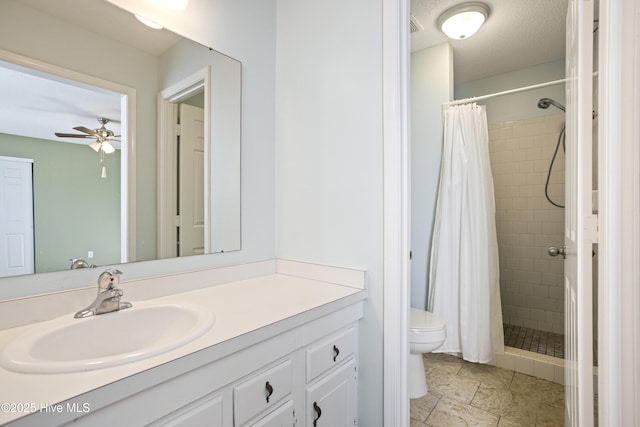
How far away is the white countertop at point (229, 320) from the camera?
22.6 inches

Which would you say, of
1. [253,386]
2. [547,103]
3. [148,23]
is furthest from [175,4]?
[547,103]

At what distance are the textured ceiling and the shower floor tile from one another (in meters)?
2.42

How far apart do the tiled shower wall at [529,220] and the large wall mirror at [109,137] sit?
105 inches

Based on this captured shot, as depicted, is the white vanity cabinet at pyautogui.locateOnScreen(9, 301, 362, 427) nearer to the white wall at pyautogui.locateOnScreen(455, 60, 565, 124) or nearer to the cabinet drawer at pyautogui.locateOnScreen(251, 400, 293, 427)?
the cabinet drawer at pyautogui.locateOnScreen(251, 400, 293, 427)

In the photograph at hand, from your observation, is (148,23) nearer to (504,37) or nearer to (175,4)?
(175,4)

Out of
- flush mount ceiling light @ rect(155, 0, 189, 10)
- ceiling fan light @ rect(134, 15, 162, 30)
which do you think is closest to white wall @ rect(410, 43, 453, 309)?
flush mount ceiling light @ rect(155, 0, 189, 10)

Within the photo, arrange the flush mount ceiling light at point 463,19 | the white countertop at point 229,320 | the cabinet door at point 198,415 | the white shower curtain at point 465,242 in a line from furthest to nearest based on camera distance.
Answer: the white shower curtain at point 465,242, the flush mount ceiling light at point 463,19, the cabinet door at point 198,415, the white countertop at point 229,320

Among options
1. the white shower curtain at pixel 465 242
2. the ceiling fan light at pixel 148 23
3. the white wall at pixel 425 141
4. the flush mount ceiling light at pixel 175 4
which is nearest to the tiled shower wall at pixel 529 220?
the white shower curtain at pixel 465 242

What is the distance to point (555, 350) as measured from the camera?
7.67 feet

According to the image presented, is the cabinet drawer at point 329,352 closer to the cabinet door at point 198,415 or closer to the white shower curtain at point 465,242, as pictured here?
the cabinet door at point 198,415

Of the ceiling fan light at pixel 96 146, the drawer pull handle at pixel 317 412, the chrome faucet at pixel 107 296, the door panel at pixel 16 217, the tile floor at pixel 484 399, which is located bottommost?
the tile floor at pixel 484 399

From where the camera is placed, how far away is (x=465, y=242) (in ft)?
7.47

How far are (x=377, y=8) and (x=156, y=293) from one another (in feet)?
4.97

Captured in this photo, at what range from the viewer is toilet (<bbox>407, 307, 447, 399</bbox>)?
66.7 inches
